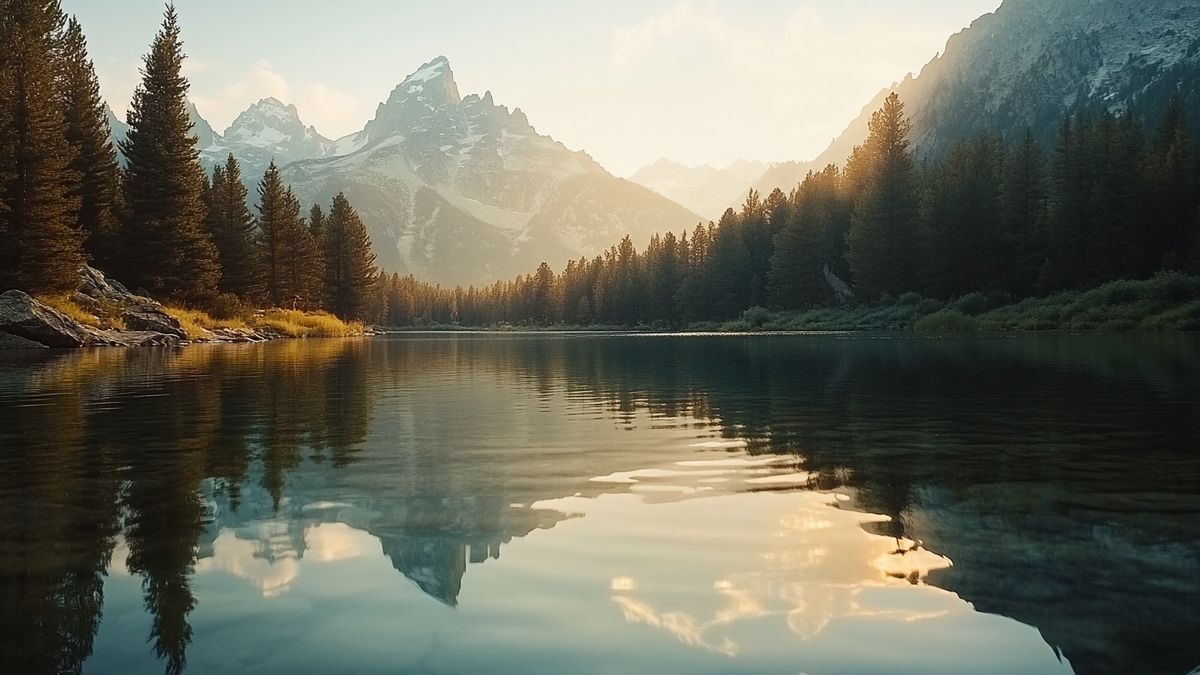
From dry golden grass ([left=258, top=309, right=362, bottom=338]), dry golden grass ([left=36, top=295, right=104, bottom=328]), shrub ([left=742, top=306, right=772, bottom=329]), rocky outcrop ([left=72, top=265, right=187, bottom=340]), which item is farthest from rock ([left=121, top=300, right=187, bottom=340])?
shrub ([left=742, top=306, right=772, bottom=329])

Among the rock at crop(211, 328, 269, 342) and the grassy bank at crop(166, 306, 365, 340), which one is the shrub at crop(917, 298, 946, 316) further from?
the rock at crop(211, 328, 269, 342)

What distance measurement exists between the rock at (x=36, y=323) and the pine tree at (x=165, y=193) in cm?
1628

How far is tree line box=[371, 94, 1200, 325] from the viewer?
66062 mm

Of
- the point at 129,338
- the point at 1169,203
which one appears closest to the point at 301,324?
the point at 129,338

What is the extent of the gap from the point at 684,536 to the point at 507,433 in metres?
5.40

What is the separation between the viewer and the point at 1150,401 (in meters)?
Result: 12.4

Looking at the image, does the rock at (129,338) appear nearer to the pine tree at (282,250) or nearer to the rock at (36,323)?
the rock at (36,323)

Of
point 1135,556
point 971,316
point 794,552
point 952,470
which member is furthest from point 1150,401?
point 971,316

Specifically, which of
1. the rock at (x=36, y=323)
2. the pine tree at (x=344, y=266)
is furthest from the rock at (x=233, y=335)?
the pine tree at (x=344, y=266)

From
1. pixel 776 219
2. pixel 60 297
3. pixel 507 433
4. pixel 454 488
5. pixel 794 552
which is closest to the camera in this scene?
pixel 794 552

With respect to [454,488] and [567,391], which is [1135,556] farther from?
[567,391]

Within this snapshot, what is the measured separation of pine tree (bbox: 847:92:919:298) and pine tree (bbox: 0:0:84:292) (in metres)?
65.6

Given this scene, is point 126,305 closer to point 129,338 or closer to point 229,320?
point 129,338

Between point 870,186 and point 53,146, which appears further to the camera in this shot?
point 870,186
